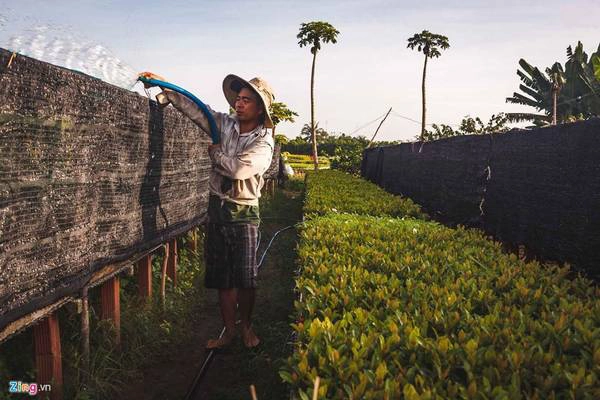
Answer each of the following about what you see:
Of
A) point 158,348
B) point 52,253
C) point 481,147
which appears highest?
point 481,147

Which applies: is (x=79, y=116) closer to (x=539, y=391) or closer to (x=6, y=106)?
(x=6, y=106)

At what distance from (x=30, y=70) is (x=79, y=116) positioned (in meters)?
0.63

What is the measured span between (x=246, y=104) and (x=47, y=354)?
8.55 feet

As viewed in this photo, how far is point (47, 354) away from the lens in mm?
3371

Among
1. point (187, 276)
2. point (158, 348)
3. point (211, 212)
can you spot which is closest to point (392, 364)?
point (211, 212)

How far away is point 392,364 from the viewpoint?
85.0 inches

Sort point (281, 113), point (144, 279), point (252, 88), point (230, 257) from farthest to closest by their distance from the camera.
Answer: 1. point (281, 113)
2. point (144, 279)
3. point (230, 257)
4. point (252, 88)

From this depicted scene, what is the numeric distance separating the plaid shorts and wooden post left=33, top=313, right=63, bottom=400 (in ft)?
4.94

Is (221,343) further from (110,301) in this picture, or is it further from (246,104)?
(246,104)

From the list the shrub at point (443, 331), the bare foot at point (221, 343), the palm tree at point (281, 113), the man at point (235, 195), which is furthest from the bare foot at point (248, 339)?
the palm tree at point (281, 113)

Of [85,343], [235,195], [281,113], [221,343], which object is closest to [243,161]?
[235,195]

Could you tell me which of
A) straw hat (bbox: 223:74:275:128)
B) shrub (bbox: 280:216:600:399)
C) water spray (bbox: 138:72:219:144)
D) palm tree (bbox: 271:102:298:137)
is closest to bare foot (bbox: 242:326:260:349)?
shrub (bbox: 280:216:600:399)

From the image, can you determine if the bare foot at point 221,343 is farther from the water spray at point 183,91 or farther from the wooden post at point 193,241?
the wooden post at point 193,241

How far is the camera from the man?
4.47 m
